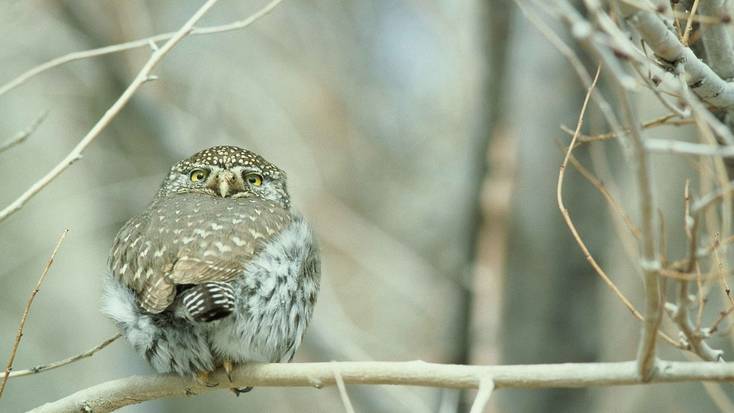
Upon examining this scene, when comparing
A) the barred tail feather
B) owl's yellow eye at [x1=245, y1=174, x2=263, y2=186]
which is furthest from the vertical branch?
owl's yellow eye at [x1=245, y1=174, x2=263, y2=186]

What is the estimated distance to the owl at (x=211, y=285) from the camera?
3.47 metres

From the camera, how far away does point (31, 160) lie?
10703 mm

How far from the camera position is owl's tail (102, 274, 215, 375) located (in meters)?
3.58

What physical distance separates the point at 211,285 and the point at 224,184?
1.37 metres

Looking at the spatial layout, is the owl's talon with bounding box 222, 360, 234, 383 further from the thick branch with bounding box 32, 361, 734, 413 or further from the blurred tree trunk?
the blurred tree trunk

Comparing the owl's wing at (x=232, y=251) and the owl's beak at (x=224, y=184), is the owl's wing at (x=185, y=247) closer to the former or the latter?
the owl's wing at (x=232, y=251)

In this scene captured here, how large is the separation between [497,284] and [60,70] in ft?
15.2

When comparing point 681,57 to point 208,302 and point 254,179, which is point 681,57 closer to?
point 208,302

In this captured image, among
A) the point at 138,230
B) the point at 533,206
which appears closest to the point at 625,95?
the point at 138,230

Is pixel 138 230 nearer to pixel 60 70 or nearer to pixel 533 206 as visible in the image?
pixel 533 206

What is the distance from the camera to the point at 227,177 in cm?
464

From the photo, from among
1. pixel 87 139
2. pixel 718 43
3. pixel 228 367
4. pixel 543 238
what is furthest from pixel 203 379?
pixel 543 238

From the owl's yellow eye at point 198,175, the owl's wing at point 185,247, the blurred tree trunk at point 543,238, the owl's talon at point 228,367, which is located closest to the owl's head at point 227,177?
the owl's yellow eye at point 198,175

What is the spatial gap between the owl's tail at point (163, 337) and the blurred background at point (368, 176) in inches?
123
